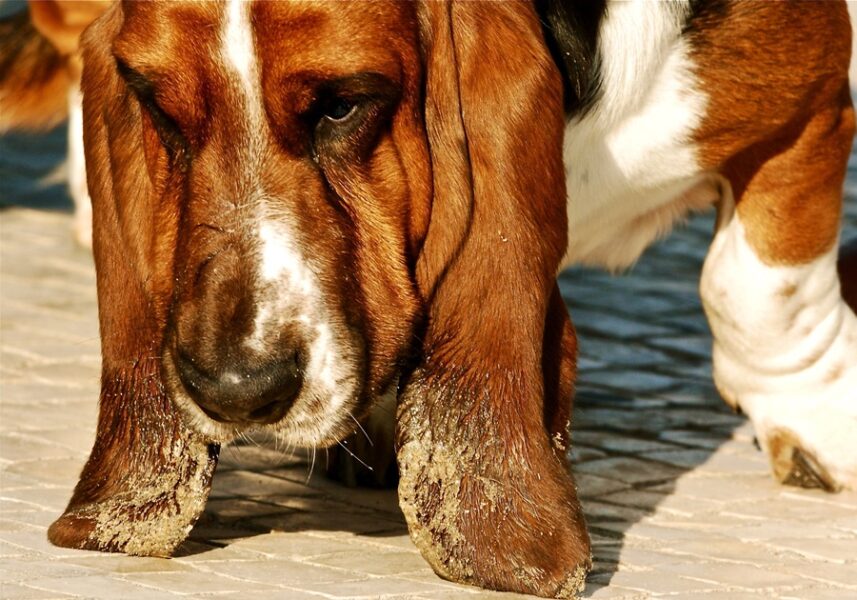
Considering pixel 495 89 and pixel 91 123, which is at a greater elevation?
pixel 495 89

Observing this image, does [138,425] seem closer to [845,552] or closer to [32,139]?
[845,552]

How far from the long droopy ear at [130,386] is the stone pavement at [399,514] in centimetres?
7

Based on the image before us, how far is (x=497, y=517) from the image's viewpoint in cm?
331

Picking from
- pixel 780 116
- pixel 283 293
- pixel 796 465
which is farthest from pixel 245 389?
pixel 796 465

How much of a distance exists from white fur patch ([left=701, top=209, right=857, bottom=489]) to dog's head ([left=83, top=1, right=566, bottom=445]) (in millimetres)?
1043

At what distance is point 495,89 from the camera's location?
3.28 meters

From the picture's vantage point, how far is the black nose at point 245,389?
3078 mm

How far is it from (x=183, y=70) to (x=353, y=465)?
4.44 ft

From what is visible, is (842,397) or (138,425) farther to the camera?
(842,397)

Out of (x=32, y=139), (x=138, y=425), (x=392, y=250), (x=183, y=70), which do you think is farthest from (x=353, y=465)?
(x=32, y=139)

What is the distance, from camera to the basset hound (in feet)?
10.4

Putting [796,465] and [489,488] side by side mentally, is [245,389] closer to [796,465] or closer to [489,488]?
[489,488]

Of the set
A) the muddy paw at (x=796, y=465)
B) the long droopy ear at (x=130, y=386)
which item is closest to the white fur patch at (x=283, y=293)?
the long droopy ear at (x=130, y=386)

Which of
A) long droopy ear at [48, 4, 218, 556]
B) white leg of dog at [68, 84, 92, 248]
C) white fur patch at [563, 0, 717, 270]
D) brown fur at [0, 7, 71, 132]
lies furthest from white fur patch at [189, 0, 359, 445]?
brown fur at [0, 7, 71, 132]
